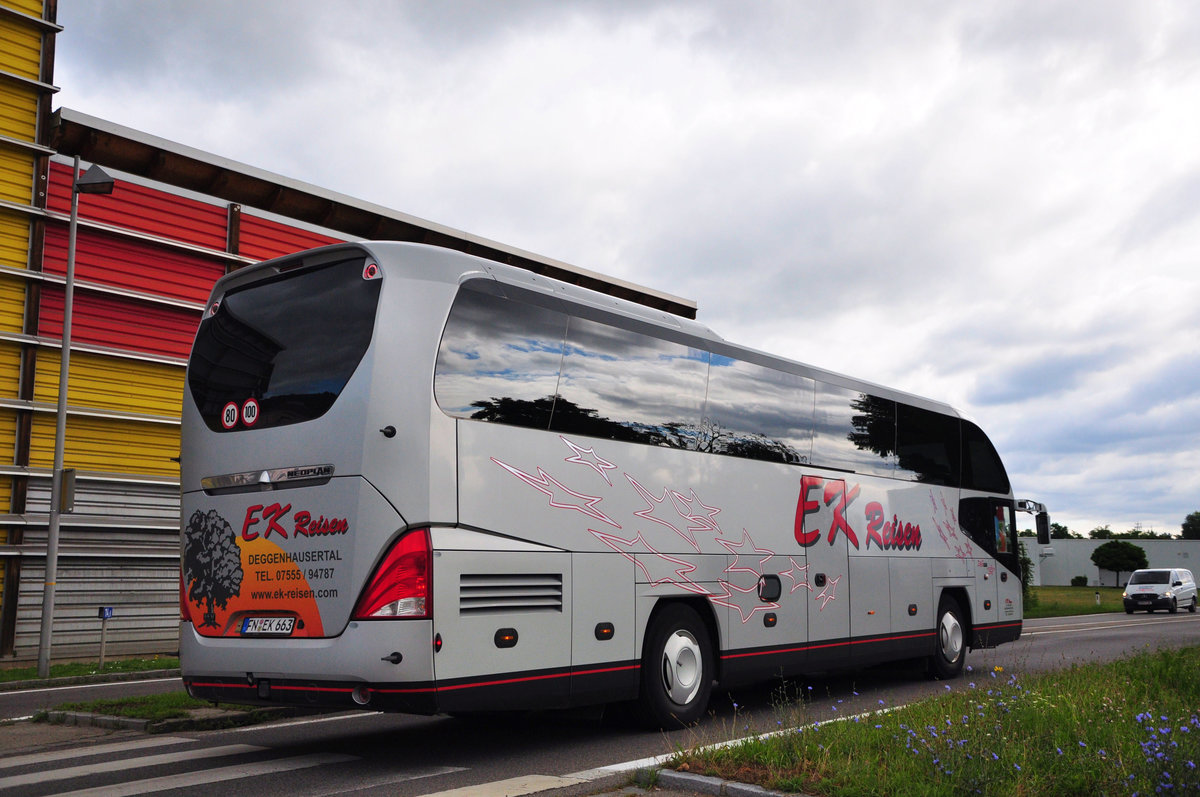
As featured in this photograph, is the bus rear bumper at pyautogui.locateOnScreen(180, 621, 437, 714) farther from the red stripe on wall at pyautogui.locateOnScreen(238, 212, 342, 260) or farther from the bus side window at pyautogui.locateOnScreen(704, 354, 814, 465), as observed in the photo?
the red stripe on wall at pyautogui.locateOnScreen(238, 212, 342, 260)

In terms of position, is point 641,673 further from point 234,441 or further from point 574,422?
point 234,441

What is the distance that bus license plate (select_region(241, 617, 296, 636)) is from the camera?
25.1 ft

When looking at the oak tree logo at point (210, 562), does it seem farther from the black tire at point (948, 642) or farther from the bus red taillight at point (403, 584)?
the black tire at point (948, 642)

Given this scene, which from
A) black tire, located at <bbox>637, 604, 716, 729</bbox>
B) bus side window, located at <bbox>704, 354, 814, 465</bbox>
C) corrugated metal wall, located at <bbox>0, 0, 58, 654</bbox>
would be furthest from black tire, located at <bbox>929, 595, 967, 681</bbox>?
corrugated metal wall, located at <bbox>0, 0, 58, 654</bbox>

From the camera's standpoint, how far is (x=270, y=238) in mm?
24500

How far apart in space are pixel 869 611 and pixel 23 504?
15796mm

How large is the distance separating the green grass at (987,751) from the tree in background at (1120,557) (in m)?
82.7

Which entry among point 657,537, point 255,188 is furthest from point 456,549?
point 255,188

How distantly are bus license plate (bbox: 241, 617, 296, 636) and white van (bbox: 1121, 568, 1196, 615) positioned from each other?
132 ft

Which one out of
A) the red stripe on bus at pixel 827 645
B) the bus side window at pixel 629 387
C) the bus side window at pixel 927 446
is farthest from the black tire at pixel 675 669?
the bus side window at pixel 927 446

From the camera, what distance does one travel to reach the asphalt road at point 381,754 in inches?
281

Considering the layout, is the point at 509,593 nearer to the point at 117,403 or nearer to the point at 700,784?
the point at 700,784

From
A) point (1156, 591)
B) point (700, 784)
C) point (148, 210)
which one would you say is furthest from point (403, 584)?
point (1156, 591)

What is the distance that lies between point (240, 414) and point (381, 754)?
2820mm
